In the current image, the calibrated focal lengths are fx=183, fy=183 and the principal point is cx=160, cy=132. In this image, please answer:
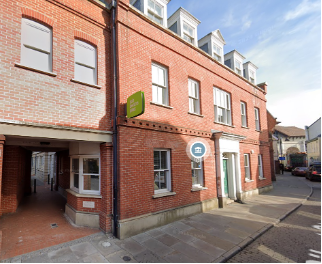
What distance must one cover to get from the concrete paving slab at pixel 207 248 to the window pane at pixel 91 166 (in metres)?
4.03

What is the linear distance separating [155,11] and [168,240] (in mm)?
9090

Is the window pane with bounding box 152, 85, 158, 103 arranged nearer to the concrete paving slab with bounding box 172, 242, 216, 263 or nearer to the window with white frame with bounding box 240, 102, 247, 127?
the concrete paving slab with bounding box 172, 242, 216, 263

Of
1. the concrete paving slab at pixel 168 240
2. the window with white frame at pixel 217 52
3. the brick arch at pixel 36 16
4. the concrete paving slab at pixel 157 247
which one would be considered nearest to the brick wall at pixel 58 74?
the brick arch at pixel 36 16

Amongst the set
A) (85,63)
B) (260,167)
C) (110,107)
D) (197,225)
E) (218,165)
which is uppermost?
(85,63)

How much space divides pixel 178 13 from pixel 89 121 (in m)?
7.32

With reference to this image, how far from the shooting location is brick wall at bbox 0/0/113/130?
4703mm

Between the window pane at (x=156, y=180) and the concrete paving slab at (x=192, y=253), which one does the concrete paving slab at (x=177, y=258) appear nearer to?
the concrete paving slab at (x=192, y=253)

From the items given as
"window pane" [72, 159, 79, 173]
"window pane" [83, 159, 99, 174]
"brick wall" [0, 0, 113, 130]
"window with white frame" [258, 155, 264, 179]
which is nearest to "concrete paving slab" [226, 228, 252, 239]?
"window pane" [83, 159, 99, 174]

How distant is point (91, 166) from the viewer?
22.5ft

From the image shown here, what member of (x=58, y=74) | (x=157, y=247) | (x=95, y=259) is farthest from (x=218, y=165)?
(x=58, y=74)

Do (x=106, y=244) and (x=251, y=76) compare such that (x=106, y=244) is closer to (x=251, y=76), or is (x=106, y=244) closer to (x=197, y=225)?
(x=197, y=225)

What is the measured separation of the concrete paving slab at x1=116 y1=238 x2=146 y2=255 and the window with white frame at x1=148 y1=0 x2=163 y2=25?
8577mm

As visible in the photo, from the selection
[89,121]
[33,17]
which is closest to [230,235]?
[89,121]

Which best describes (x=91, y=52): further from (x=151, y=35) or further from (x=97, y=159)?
(x=97, y=159)
